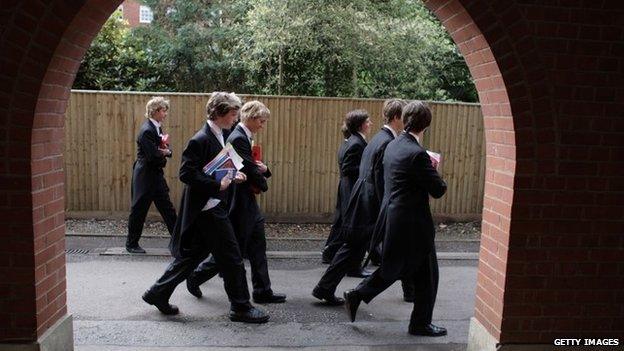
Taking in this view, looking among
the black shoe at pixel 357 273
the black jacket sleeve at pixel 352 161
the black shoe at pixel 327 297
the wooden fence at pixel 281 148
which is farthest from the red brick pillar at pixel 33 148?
the wooden fence at pixel 281 148

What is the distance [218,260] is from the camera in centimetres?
470

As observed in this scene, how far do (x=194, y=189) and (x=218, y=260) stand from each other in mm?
663

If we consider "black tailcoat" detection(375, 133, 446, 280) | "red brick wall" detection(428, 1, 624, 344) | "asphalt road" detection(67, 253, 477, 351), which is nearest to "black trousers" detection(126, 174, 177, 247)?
"asphalt road" detection(67, 253, 477, 351)

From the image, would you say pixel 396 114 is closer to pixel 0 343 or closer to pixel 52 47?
pixel 52 47

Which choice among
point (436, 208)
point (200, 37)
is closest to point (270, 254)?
point (436, 208)

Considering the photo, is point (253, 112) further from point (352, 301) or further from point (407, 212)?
point (352, 301)

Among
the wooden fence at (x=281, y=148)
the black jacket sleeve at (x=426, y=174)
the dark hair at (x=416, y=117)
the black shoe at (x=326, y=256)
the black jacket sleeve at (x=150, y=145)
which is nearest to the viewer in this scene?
the black jacket sleeve at (x=426, y=174)

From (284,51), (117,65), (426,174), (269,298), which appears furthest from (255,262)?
(117,65)

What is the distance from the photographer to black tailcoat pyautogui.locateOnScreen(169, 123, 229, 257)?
452 centimetres

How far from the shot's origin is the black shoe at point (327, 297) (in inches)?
209

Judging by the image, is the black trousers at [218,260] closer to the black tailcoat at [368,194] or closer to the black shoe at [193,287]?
the black shoe at [193,287]

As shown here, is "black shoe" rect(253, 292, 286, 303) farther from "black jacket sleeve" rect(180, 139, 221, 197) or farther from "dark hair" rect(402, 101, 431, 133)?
"dark hair" rect(402, 101, 431, 133)

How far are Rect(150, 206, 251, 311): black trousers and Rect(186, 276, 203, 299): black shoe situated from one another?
51cm

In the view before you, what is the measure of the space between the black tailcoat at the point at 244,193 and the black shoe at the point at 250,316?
58cm
